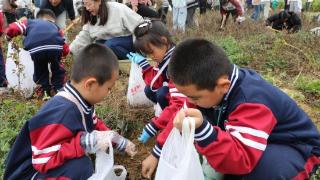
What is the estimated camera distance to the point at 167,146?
1.92 metres

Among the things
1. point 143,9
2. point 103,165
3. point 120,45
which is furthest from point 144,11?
point 103,165

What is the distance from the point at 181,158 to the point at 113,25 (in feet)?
10.2

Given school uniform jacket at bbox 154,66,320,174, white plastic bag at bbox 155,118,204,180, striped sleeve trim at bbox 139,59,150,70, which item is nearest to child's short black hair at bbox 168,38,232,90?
school uniform jacket at bbox 154,66,320,174

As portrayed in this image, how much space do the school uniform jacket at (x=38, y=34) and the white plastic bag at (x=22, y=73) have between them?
107mm

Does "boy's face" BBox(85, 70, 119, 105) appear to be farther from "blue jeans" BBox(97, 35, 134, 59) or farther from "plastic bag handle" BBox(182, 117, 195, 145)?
"blue jeans" BBox(97, 35, 134, 59)

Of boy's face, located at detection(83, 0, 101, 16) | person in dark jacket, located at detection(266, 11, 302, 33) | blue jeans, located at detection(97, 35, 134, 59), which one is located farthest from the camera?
person in dark jacket, located at detection(266, 11, 302, 33)

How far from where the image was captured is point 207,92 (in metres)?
1.85

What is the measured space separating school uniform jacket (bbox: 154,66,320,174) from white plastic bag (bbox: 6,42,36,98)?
2600mm

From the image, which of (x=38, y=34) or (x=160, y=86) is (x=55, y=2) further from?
(x=160, y=86)

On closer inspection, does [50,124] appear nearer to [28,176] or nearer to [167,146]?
[28,176]

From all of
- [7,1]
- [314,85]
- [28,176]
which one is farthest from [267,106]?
[7,1]

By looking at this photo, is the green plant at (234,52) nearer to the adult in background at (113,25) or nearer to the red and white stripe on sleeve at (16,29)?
the adult in background at (113,25)

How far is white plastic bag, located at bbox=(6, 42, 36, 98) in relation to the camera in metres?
4.05

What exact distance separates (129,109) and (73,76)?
1217 mm
